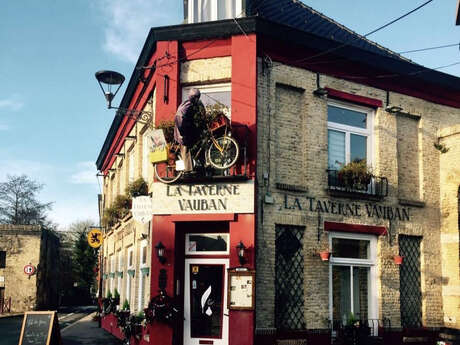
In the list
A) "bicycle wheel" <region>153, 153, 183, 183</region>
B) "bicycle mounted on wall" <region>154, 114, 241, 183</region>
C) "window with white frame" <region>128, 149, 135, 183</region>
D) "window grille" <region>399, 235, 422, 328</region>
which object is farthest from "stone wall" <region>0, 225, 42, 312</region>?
"window grille" <region>399, 235, 422, 328</region>

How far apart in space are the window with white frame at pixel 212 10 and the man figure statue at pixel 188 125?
2.66 m

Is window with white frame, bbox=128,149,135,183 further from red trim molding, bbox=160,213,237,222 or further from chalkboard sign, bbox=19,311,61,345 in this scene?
chalkboard sign, bbox=19,311,61,345

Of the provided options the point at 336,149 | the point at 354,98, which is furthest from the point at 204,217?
the point at 354,98

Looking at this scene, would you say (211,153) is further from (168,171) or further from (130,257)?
(130,257)

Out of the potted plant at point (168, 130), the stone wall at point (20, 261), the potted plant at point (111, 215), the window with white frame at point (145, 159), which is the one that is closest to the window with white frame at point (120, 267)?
the potted plant at point (111, 215)

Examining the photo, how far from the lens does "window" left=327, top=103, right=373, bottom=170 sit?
540 inches

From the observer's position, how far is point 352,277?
13344mm

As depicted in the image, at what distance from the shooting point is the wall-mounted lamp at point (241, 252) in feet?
37.4

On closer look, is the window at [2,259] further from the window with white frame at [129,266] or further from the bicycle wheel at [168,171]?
the bicycle wheel at [168,171]

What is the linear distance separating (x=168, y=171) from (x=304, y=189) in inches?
126

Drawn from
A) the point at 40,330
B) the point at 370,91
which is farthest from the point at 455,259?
the point at 40,330

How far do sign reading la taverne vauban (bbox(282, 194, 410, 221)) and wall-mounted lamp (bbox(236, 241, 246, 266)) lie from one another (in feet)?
5.18

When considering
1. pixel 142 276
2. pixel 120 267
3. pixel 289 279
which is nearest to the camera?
pixel 289 279

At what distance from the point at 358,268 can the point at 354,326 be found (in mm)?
1561
